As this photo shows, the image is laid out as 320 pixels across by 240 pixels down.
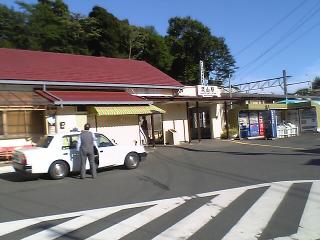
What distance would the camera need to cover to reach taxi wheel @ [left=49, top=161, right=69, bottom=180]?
1448 centimetres

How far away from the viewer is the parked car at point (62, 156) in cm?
1417

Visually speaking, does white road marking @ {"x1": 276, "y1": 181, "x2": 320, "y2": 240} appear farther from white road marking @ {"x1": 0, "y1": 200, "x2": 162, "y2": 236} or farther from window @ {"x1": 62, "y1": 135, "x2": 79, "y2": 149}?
window @ {"x1": 62, "y1": 135, "x2": 79, "y2": 149}

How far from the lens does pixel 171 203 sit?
9.91m

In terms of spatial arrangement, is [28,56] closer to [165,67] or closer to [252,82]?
[165,67]

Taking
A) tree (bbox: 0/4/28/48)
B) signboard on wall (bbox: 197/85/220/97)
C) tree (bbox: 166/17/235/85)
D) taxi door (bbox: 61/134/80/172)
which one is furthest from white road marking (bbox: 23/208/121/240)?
tree (bbox: 166/17/235/85)

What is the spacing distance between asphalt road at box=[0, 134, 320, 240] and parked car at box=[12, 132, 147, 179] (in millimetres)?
425

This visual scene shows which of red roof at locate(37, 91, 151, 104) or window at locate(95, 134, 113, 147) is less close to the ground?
red roof at locate(37, 91, 151, 104)

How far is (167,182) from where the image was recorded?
1318 centimetres

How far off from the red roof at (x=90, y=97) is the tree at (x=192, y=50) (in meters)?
36.8

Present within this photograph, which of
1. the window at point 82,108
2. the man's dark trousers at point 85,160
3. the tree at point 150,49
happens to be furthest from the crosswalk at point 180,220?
the tree at point 150,49

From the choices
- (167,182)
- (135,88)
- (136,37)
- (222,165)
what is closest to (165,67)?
(136,37)

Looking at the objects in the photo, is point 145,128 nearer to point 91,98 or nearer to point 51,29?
point 91,98

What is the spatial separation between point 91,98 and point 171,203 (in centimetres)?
1403

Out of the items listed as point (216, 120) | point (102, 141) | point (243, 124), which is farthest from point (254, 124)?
point (102, 141)
